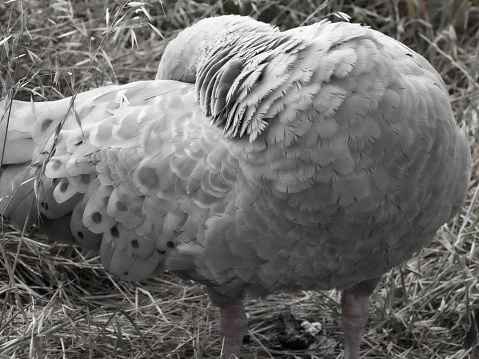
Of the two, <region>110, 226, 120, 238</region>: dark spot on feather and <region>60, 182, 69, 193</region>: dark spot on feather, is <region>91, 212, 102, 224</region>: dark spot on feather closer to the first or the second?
<region>110, 226, 120, 238</region>: dark spot on feather

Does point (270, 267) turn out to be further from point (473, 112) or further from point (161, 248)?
point (473, 112)

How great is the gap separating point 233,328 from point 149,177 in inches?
34.9

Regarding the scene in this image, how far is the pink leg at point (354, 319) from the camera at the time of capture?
385cm

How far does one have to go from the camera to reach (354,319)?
3.86 meters

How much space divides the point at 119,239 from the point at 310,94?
1102 millimetres

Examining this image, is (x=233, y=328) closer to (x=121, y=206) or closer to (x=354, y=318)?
(x=354, y=318)

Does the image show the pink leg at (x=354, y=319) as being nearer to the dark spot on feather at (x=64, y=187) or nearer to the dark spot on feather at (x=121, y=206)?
the dark spot on feather at (x=121, y=206)

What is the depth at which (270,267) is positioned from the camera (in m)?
3.22

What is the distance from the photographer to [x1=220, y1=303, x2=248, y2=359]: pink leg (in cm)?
376

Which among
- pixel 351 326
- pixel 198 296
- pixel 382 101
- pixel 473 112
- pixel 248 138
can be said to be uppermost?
pixel 382 101

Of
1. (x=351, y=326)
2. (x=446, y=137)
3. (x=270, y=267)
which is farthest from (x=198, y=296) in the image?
(x=446, y=137)

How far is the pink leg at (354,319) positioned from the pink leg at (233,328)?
0.47m

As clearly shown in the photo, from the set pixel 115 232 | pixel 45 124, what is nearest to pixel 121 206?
pixel 115 232

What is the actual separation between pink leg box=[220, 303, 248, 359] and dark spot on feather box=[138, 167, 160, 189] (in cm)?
75
